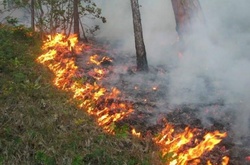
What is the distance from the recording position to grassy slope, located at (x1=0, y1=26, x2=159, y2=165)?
542 cm

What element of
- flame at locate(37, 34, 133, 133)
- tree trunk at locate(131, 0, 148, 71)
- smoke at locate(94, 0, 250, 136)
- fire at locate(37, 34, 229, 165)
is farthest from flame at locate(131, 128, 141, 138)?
tree trunk at locate(131, 0, 148, 71)

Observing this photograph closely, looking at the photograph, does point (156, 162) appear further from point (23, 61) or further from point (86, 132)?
point (23, 61)

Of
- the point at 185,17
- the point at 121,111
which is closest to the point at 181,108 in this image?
the point at 121,111

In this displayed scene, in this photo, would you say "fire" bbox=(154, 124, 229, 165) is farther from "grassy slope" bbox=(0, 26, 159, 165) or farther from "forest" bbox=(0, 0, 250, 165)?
"grassy slope" bbox=(0, 26, 159, 165)

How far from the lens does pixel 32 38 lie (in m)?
12.4

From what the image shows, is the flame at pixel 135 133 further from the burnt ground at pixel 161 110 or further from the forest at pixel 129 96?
the burnt ground at pixel 161 110

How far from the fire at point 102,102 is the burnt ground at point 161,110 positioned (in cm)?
20

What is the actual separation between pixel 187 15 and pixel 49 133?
969 centimetres

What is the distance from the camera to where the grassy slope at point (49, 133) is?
17.8ft

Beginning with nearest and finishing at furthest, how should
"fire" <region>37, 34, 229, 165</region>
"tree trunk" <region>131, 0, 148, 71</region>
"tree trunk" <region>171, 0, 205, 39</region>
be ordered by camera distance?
"fire" <region>37, 34, 229, 165</region> < "tree trunk" <region>131, 0, 148, 71</region> < "tree trunk" <region>171, 0, 205, 39</region>

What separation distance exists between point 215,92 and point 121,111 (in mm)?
3422

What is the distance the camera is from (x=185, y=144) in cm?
656

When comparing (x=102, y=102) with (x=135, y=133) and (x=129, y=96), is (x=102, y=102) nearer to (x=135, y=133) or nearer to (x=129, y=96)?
(x=129, y=96)

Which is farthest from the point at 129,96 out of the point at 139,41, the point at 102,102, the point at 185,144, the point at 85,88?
the point at 185,144
